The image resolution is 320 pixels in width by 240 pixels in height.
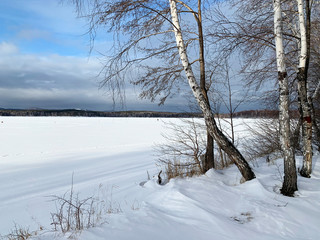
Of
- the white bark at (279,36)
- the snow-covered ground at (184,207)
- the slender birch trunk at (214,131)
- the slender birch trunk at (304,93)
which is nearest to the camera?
the snow-covered ground at (184,207)

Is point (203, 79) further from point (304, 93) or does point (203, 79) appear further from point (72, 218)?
point (72, 218)

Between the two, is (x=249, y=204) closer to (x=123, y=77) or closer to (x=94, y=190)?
(x=123, y=77)

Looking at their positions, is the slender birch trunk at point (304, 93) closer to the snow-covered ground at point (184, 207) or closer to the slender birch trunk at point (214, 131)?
the snow-covered ground at point (184, 207)

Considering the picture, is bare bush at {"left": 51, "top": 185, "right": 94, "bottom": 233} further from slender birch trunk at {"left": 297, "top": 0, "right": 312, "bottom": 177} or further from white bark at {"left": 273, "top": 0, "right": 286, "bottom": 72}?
slender birch trunk at {"left": 297, "top": 0, "right": 312, "bottom": 177}

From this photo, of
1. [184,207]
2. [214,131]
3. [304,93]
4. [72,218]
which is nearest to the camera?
[184,207]

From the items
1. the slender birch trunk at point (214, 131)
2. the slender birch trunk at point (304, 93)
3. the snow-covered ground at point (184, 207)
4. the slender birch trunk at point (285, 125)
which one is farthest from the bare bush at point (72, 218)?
the slender birch trunk at point (304, 93)

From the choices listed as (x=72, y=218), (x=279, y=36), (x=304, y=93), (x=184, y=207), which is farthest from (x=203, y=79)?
(x=72, y=218)

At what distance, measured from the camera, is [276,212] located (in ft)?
10.3

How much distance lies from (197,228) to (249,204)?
125 cm

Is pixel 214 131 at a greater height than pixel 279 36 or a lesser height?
lesser

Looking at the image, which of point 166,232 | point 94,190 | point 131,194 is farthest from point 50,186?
point 166,232

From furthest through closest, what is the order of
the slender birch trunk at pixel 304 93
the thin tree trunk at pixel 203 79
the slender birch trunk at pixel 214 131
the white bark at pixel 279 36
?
the thin tree trunk at pixel 203 79, the slender birch trunk at pixel 214 131, the slender birch trunk at pixel 304 93, the white bark at pixel 279 36

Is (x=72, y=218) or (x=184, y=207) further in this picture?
(x=72, y=218)

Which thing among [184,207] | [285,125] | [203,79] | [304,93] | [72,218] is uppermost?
[203,79]
